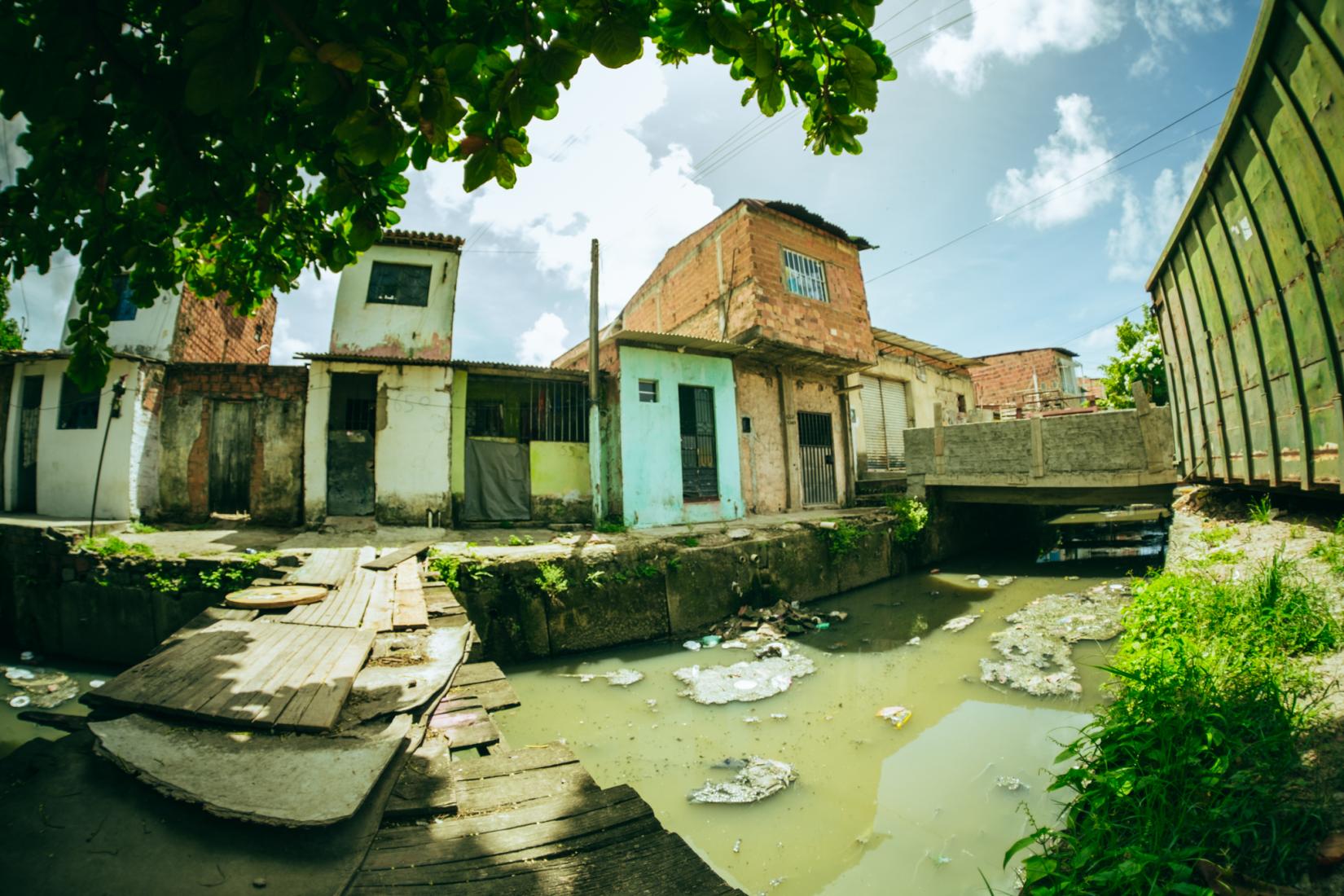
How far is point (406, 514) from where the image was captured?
9.80 m

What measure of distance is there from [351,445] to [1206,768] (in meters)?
11.5

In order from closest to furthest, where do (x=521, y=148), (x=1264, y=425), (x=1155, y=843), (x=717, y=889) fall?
1. (x=717, y=889)
2. (x=521, y=148)
3. (x=1155, y=843)
4. (x=1264, y=425)

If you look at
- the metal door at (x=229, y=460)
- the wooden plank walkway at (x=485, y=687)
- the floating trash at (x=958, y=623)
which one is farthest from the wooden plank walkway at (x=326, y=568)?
the floating trash at (x=958, y=623)

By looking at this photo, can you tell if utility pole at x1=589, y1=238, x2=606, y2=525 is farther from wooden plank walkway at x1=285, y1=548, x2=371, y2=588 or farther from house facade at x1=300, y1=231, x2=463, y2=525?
wooden plank walkway at x1=285, y1=548, x2=371, y2=588

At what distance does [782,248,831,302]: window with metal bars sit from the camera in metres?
13.2

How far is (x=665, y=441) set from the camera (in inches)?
433

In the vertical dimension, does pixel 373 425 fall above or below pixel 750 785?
above

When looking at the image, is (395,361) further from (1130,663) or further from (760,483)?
(1130,663)

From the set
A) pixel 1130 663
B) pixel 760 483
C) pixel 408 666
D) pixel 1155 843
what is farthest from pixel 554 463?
pixel 1155 843

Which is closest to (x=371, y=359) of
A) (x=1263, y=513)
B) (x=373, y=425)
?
(x=373, y=425)

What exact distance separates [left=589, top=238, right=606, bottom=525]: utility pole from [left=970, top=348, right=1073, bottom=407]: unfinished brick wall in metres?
19.4

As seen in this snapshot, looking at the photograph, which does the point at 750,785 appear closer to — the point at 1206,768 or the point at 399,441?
the point at 1206,768

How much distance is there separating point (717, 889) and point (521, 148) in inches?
88.0

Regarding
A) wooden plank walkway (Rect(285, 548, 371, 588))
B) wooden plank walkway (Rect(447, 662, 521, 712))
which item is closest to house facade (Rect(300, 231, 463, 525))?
wooden plank walkway (Rect(285, 548, 371, 588))
